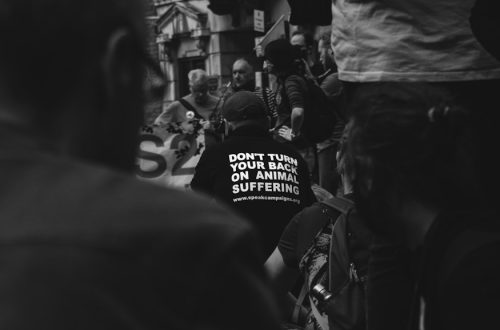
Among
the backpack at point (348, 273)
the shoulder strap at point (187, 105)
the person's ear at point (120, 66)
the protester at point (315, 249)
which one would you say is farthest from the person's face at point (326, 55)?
the person's ear at point (120, 66)

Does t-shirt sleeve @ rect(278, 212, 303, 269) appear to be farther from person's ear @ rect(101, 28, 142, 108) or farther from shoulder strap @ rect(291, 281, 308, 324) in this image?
person's ear @ rect(101, 28, 142, 108)

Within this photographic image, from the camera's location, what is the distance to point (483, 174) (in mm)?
2777

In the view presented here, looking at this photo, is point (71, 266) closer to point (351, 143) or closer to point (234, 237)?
point (234, 237)

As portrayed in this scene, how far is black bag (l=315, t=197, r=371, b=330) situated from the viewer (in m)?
3.38

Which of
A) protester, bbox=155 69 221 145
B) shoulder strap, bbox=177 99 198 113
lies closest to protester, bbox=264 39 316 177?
protester, bbox=155 69 221 145

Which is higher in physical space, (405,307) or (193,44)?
(193,44)

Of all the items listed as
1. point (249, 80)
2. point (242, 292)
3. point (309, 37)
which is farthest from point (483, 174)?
point (309, 37)

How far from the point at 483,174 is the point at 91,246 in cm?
171

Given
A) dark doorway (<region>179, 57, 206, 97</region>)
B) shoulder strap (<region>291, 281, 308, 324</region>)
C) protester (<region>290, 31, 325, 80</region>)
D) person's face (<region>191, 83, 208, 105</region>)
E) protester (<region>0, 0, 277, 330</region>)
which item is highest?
dark doorway (<region>179, 57, 206, 97</region>)

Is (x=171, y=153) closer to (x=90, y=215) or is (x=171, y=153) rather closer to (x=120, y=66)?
(x=120, y=66)

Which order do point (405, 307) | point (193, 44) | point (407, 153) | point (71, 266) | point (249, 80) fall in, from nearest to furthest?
1. point (71, 266)
2. point (407, 153)
3. point (405, 307)
4. point (249, 80)
5. point (193, 44)

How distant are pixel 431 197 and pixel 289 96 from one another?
6618 millimetres

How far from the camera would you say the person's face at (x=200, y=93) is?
10.9m

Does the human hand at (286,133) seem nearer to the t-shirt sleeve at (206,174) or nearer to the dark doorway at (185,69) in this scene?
the t-shirt sleeve at (206,174)
